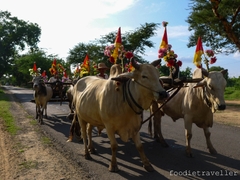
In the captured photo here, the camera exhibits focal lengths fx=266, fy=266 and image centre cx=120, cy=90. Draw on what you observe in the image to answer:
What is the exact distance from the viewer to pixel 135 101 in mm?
4691

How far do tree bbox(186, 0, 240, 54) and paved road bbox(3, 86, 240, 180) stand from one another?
8.16 metres

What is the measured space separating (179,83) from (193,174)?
174cm

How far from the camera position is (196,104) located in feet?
18.3

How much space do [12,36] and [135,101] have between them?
43684 millimetres

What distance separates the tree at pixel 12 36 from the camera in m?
42.0

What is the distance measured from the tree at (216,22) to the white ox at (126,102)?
430 inches

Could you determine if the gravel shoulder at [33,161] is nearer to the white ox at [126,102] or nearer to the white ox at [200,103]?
the white ox at [126,102]

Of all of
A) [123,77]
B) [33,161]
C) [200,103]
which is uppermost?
[123,77]

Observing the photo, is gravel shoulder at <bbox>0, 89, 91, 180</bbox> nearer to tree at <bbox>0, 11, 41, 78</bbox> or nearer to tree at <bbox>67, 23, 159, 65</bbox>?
tree at <bbox>67, 23, 159, 65</bbox>

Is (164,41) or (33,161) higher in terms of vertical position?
(164,41)

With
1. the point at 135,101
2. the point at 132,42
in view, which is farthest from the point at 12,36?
the point at 135,101

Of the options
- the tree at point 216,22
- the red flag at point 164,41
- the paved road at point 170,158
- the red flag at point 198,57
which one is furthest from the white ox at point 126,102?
the tree at point 216,22

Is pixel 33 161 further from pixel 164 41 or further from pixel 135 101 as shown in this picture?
pixel 164 41

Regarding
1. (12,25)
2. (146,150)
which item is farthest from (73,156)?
(12,25)
